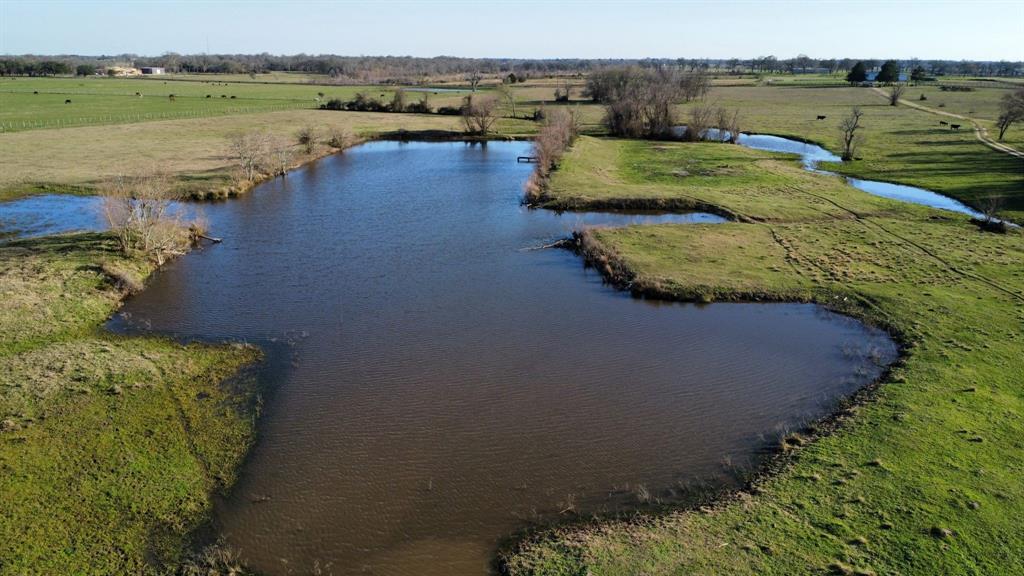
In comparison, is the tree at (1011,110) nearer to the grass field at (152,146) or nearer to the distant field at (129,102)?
the grass field at (152,146)

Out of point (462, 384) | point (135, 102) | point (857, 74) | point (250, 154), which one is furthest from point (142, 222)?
point (857, 74)

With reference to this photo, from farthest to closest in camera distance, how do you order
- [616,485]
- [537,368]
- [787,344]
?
[787,344], [537,368], [616,485]

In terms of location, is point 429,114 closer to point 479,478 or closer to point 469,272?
point 469,272

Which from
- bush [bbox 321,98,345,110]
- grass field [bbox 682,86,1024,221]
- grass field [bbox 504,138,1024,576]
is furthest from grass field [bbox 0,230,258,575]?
bush [bbox 321,98,345,110]

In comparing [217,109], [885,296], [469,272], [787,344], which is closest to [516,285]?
[469,272]

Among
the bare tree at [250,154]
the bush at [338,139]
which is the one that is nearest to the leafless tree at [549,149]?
the bare tree at [250,154]

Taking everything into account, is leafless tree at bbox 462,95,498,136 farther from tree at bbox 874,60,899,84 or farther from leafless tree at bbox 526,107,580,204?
tree at bbox 874,60,899,84
